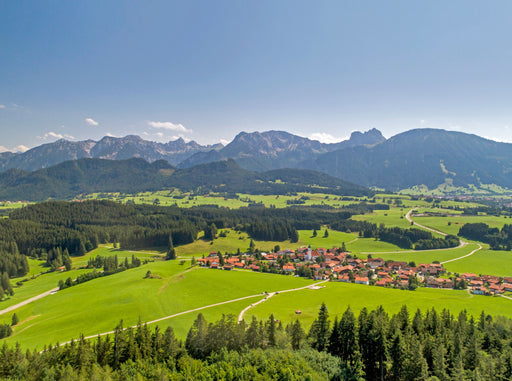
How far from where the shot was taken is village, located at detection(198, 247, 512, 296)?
3932 inches

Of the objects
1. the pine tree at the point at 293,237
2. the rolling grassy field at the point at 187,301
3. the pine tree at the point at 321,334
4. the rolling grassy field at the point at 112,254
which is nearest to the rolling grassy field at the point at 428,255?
the rolling grassy field at the point at 187,301

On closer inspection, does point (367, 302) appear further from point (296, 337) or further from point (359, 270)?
point (296, 337)

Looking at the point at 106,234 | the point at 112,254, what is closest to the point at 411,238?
the point at 112,254

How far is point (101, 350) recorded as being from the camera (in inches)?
1869

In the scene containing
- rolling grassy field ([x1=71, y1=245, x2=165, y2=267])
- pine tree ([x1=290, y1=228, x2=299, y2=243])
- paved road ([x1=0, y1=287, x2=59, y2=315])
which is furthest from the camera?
pine tree ([x1=290, y1=228, x2=299, y2=243])

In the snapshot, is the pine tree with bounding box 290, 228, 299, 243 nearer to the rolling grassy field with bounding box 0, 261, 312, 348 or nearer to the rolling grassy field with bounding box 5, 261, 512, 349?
the rolling grassy field with bounding box 0, 261, 312, 348

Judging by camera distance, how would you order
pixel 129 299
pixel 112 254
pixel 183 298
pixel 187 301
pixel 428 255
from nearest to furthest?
pixel 187 301, pixel 129 299, pixel 183 298, pixel 428 255, pixel 112 254

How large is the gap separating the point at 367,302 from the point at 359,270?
37.5 metres

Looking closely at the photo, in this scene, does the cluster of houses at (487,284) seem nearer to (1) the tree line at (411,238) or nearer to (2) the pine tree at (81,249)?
(1) the tree line at (411,238)

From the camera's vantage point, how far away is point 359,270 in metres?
117

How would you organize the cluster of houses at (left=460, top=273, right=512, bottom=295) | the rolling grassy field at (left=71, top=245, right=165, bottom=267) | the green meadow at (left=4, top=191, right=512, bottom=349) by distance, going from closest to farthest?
the green meadow at (left=4, top=191, right=512, bottom=349), the cluster of houses at (left=460, top=273, right=512, bottom=295), the rolling grassy field at (left=71, top=245, right=165, bottom=267)

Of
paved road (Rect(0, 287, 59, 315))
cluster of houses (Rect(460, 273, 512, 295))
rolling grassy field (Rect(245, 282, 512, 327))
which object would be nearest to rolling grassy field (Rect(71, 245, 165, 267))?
paved road (Rect(0, 287, 59, 315))

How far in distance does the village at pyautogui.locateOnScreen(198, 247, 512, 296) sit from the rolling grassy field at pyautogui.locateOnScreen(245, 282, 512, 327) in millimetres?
7658

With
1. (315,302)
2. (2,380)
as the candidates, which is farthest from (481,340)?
(2,380)
